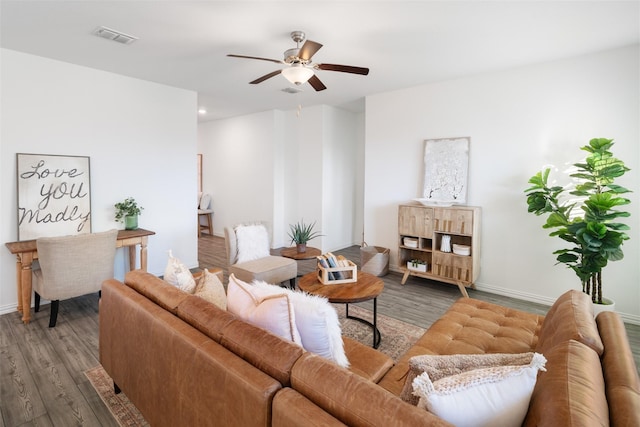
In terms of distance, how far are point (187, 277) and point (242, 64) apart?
2.65 metres

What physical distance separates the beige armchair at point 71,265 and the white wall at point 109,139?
87cm

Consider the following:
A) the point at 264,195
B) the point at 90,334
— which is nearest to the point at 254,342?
the point at 90,334

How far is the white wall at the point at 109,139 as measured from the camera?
332 centimetres

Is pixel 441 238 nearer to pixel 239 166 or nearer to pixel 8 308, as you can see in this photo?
pixel 239 166

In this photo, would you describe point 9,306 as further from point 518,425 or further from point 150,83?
point 518,425

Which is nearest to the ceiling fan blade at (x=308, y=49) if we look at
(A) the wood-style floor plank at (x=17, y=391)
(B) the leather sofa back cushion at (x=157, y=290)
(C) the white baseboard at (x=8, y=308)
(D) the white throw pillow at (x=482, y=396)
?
(B) the leather sofa back cushion at (x=157, y=290)

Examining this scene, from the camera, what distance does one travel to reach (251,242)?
3836 mm

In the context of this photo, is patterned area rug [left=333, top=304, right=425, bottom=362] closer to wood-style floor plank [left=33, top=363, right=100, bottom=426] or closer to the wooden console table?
wood-style floor plank [left=33, top=363, right=100, bottom=426]

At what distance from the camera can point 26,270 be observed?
3.05m

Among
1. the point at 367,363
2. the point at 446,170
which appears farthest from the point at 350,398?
the point at 446,170

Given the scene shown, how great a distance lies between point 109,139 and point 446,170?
4.31m

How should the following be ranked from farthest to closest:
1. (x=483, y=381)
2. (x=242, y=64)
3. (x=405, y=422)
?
(x=242, y=64), (x=483, y=381), (x=405, y=422)

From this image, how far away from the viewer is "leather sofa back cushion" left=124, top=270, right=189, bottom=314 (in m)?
1.67

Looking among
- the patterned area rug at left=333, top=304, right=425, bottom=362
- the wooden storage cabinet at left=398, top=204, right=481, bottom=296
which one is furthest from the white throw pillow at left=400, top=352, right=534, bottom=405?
the wooden storage cabinet at left=398, top=204, right=481, bottom=296
